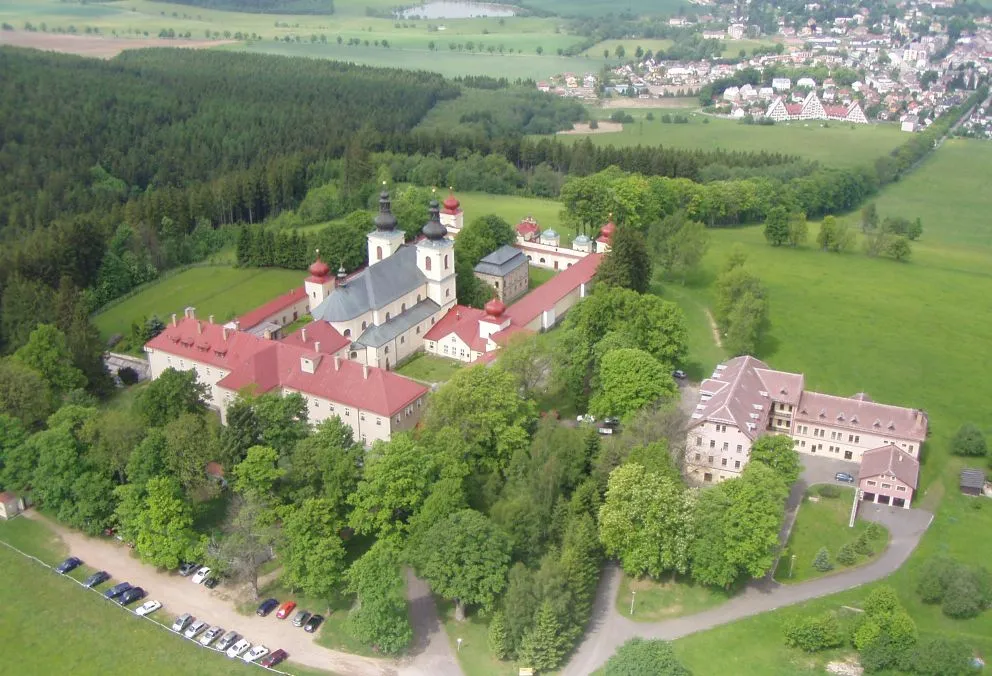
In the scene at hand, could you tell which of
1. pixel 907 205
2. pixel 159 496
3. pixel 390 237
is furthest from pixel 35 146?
pixel 907 205

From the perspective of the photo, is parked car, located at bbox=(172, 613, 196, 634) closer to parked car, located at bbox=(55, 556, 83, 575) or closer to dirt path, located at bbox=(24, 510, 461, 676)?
dirt path, located at bbox=(24, 510, 461, 676)

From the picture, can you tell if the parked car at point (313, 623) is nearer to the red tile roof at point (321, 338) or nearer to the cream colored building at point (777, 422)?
the red tile roof at point (321, 338)

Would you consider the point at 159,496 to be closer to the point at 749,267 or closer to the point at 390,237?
the point at 390,237

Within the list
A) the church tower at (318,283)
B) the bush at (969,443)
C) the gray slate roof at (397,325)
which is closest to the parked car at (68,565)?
the gray slate roof at (397,325)

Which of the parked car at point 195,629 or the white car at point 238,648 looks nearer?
the white car at point 238,648

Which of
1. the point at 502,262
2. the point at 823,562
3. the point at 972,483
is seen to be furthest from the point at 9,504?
the point at 972,483

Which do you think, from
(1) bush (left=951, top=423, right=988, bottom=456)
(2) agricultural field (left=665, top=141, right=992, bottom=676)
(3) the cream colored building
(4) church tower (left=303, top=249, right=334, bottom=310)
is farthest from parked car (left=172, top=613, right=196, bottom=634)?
(1) bush (left=951, top=423, right=988, bottom=456)
